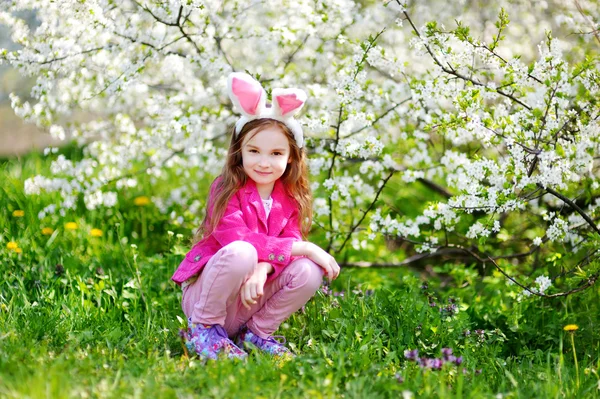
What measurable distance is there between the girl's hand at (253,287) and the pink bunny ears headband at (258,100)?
60cm

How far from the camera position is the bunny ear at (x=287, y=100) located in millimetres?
2799

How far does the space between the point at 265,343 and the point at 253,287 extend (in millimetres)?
300

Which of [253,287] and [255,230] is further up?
[255,230]

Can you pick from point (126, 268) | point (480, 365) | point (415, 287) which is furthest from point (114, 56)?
point (480, 365)

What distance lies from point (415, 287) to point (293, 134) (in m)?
0.99

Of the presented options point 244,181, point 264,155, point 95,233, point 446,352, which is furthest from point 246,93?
point 95,233

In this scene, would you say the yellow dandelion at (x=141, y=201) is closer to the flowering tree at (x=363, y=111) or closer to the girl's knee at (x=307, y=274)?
the flowering tree at (x=363, y=111)

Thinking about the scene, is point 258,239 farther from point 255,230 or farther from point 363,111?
point 363,111

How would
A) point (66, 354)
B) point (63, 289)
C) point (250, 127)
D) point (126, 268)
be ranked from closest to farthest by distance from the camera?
point (66, 354) < point (250, 127) < point (63, 289) < point (126, 268)

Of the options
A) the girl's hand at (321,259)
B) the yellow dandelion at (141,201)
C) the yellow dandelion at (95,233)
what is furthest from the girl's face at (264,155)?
the yellow dandelion at (141,201)

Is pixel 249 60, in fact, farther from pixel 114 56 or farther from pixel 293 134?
pixel 293 134

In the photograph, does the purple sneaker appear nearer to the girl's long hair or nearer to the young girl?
the young girl

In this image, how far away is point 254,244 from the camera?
2.75 meters

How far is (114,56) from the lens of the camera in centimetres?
371
